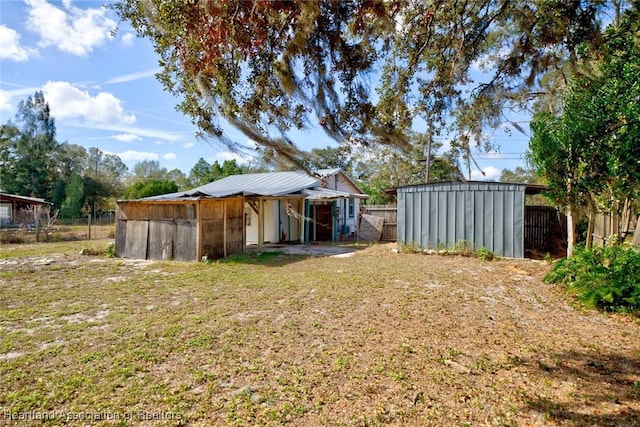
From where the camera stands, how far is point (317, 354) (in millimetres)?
3732

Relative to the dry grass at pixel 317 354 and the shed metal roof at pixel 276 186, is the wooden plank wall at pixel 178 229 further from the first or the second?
the dry grass at pixel 317 354

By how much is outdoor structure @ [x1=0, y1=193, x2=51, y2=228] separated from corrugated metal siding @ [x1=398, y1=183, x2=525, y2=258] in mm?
20807

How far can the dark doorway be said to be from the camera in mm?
16203

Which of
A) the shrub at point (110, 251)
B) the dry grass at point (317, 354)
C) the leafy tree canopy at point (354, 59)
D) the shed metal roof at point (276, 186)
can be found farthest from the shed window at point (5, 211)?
the leafy tree canopy at point (354, 59)

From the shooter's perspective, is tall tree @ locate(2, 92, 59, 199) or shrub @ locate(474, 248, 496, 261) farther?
tall tree @ locate(2, 92, 59, 199)

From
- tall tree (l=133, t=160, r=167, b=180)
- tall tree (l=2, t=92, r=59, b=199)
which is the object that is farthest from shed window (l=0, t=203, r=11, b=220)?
tall tree (l=133, t=160, r=167, b=180)

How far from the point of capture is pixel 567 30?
407 centimetres

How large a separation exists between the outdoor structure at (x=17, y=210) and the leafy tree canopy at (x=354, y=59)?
2287 centimetres

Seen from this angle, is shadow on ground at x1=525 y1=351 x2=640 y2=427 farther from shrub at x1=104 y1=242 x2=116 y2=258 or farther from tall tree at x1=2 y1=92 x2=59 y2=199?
tall tree at x1=2 y1=92 x2=59 y2=199

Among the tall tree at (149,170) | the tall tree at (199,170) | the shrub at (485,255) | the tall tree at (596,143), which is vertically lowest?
the shrub at (485,255)

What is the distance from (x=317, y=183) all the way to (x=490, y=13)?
1213 cm

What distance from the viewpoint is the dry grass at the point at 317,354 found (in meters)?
2.74

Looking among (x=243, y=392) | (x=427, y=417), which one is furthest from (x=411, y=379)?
(x=243, y=392)

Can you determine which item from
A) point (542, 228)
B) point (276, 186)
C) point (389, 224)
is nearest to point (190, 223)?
point (276, 186)
